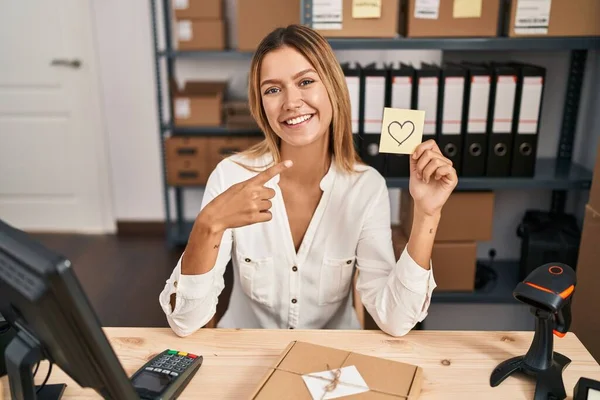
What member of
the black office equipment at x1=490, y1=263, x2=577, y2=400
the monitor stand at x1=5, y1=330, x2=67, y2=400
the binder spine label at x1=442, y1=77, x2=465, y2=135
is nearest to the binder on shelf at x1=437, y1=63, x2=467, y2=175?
the binder spine label at x1=442, y1=77, x2=465, y2=135

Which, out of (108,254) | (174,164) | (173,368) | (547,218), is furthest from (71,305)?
(108,254)

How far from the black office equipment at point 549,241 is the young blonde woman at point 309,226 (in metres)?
1.13

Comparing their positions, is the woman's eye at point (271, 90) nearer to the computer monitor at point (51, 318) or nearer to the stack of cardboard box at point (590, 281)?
the computer monitor at point (51, 318)

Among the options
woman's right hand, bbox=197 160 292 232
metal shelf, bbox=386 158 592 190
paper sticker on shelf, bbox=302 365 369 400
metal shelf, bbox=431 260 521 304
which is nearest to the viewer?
paper sticker on shelf, bbox=302 365 369 400

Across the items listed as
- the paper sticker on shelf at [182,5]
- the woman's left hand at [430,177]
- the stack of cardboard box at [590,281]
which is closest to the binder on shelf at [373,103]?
the stack of cardboard box at [590,281]

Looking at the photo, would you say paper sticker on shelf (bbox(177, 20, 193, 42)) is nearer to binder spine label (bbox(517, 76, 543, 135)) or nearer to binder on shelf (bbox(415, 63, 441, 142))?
binder on shelf (bbox(415, 63, 441, 142))

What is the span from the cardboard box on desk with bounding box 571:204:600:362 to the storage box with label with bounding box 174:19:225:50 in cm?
198

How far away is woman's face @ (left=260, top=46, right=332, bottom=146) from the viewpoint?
135 centimetres

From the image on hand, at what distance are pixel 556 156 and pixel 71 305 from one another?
240cm

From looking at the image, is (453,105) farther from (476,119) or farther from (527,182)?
(527,182)

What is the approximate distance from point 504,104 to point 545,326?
1.34m

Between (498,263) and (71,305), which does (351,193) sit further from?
(498,263)

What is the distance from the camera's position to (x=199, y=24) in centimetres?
303

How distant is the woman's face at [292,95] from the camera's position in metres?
1.35
